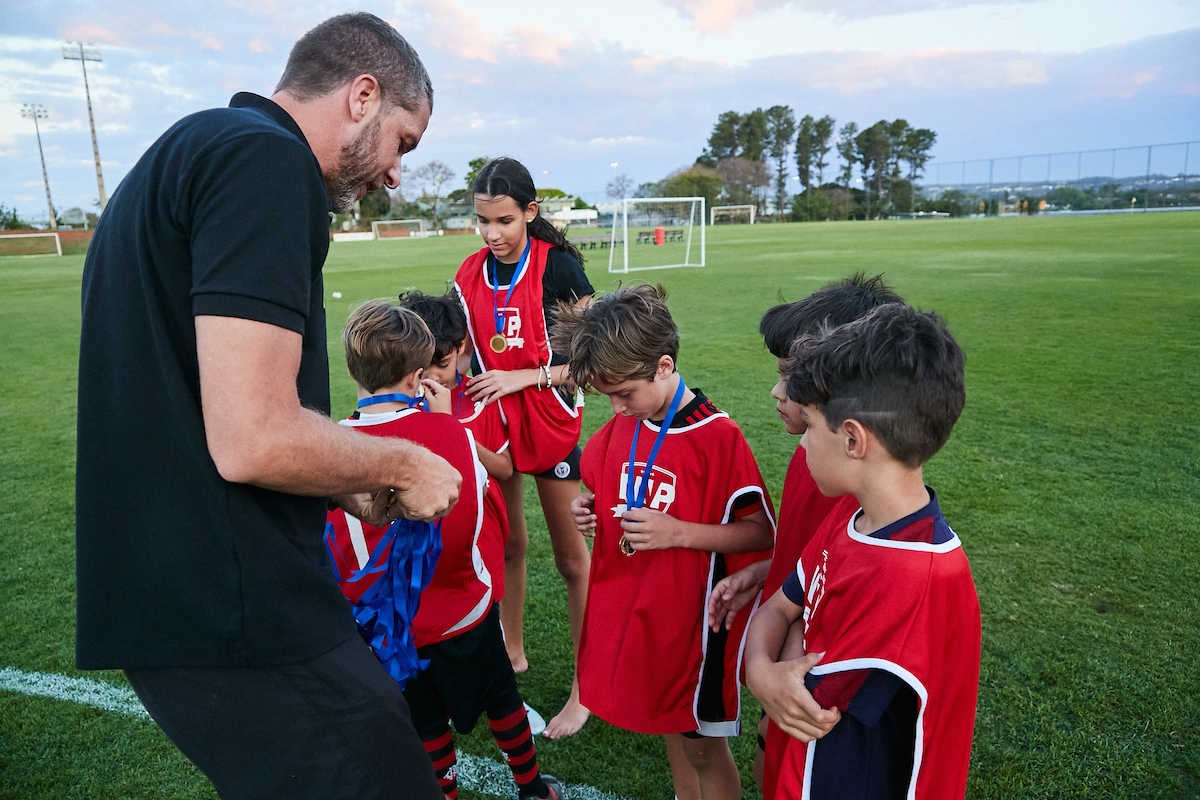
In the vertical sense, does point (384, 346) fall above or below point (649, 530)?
above

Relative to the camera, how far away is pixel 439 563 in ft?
8.17

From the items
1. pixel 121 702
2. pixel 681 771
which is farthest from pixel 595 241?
pixel 681 771

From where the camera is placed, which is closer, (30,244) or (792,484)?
(792,484)

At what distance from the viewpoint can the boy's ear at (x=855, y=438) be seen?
1627 mm

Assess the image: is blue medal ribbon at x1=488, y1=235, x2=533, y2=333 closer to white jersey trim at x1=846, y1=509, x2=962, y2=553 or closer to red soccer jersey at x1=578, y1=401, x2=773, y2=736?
red soccer jersey at x1=578, y1=401, x2=773, y2=736

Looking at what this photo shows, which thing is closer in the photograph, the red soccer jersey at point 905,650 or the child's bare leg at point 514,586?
the red soccer jersey at point 905,650

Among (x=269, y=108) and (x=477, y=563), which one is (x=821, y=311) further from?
(x=269, y=108)

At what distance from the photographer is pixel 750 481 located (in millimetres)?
2275

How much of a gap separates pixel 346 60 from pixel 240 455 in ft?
2.80

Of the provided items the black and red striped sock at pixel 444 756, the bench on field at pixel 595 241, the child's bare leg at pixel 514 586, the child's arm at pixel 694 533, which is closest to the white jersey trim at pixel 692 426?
the child's arm at pixel 694 533

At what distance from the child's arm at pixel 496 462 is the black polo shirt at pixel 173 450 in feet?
5.37

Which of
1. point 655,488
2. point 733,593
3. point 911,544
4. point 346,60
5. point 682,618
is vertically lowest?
point 682,618

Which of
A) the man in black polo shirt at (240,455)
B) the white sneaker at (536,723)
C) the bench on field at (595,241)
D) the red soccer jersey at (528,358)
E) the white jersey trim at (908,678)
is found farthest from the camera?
the bench on field at (595,241)

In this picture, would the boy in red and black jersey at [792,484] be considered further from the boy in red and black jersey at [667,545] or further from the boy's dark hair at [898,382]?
the boy's dark hair at [898,382]
